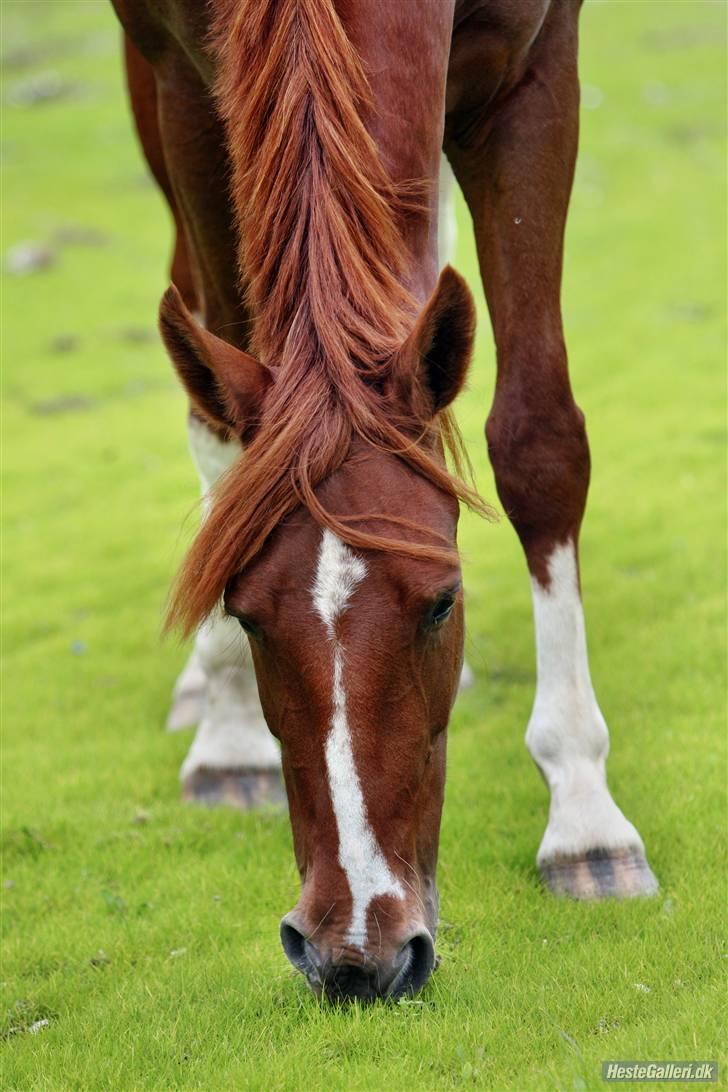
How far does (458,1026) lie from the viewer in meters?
2.97

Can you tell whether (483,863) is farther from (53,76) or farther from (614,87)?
(53,76)

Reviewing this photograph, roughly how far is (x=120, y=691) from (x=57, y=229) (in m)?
15.7

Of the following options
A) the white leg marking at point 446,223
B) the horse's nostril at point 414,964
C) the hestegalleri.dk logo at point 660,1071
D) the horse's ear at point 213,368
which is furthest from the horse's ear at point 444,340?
the white leg marking at point 446,223

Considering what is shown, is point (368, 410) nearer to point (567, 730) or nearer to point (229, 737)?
point (567, 730)

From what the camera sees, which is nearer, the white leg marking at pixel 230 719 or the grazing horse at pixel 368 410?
the grazing horse at pixel 368 410

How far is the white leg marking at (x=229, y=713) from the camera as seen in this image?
4973mm

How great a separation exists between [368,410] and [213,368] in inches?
14.0

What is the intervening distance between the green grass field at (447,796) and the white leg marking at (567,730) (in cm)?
20

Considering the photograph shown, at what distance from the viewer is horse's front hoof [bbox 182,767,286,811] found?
4906 mm

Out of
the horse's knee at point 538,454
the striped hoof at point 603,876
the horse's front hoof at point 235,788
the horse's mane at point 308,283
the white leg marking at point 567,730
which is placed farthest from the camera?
the horse's front hoof at point 235,788

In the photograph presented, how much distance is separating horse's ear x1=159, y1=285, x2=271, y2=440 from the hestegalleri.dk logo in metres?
1.53

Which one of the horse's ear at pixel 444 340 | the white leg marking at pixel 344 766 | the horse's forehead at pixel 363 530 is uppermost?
the horse's ear at pixel 444 340

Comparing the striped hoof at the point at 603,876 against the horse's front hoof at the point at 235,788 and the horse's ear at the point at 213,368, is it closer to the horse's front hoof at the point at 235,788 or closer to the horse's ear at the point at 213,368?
the horse's front hoof at the point at 235,788

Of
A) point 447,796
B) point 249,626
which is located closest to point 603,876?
point 447,796
